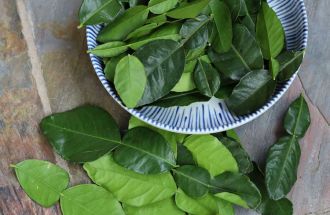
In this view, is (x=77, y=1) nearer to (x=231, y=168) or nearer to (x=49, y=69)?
(x=49, y=69)

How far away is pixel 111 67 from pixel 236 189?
10.6 inches

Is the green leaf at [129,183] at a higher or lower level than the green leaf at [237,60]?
lower

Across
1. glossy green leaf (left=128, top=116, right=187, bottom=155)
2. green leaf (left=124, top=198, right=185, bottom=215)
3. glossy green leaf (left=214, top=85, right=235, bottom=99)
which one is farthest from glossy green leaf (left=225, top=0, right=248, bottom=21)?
green leaf (left=124, top=198, right=185, bottom=215)

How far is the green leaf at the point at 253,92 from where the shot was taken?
756 millimetres

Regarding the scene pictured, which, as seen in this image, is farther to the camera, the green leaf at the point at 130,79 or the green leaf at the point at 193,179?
the green leaf at the point at 193,179

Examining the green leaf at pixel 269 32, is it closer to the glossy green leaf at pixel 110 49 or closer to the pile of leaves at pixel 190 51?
the pile of leaves at pixel 190 51

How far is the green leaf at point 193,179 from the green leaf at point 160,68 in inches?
5.7

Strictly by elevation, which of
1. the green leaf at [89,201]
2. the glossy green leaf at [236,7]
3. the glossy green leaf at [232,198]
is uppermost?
the glossy green leaf at [236,7]

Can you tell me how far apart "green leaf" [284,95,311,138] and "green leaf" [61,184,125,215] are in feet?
0.99

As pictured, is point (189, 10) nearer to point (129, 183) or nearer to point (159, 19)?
point (159, 19)

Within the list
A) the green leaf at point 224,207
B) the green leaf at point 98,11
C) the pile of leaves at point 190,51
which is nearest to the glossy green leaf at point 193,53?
the pile of leaves at point 190,51

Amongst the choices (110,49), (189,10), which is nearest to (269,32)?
(189,10)

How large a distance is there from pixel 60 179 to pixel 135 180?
12cm

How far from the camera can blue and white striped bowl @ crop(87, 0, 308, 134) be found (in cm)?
77
